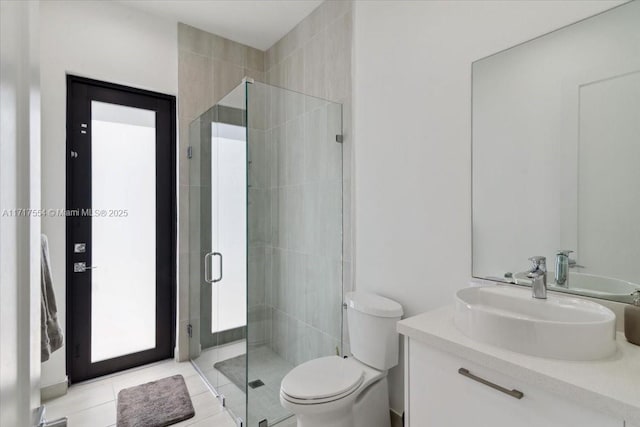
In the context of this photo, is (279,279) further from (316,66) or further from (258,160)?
(316,66)

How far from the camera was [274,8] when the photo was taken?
253cm

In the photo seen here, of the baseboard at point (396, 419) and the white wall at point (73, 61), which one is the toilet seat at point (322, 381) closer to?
the baseboard at point (396, 419)

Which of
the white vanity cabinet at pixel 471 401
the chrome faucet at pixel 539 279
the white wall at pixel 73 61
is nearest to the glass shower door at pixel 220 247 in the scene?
the white wall at pixel 73 61

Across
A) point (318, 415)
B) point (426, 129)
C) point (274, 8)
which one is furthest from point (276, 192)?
point (274, 8)

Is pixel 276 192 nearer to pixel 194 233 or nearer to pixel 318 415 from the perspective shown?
pixel 194 233

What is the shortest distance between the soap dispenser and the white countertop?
23 millimetres

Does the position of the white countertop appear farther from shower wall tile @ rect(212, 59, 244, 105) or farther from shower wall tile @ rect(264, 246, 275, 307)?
shower wall tile @ rect(212, 59, 244, 105)

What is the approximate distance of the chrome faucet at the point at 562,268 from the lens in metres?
1.25

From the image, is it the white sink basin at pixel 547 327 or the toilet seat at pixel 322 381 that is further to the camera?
the toilet seat at pixel 322 381

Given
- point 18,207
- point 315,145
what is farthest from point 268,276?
point 18,207

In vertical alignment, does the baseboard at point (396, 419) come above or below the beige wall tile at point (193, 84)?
below

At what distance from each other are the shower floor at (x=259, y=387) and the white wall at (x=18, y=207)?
1460mm

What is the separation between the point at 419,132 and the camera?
1.75 metres

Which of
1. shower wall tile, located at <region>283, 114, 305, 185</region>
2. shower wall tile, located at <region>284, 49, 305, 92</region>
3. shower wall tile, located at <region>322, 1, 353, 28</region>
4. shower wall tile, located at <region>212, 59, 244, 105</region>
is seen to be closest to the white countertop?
shower wall tile, located at <region>283, 114, 305, 185</region>
